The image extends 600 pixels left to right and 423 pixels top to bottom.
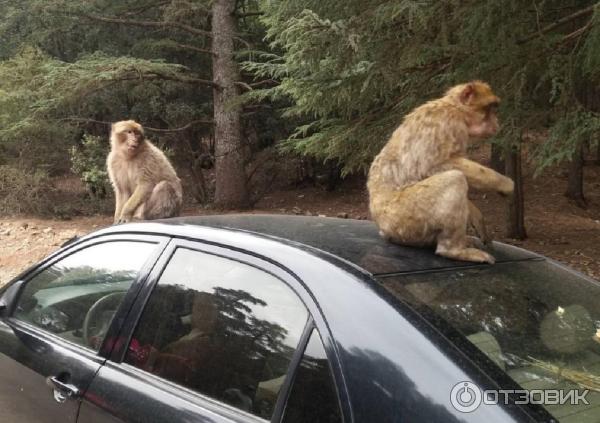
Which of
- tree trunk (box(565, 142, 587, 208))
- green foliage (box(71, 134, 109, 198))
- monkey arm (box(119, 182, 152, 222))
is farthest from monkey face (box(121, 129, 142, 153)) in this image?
tree trunk (box(565, 142, 587, 208))

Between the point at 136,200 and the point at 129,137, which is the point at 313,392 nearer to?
the point at 136,200

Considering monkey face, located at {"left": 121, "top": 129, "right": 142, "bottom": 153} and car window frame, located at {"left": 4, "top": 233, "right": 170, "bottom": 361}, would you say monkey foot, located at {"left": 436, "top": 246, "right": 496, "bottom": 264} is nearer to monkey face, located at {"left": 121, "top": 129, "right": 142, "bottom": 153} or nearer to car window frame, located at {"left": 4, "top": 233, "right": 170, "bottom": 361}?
car window frame, located at {"left": 4, "top": 233, "right": 170, "bottom": 361}

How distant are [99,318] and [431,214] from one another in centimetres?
181

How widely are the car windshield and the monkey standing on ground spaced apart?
30 cm

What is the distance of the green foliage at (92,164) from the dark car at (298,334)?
12.2m

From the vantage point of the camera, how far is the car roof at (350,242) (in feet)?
7.64

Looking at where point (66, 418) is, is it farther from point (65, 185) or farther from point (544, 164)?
point (65, 185)

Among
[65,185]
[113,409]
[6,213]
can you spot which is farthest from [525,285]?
[65,185]

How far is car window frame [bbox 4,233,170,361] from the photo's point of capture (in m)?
2.73

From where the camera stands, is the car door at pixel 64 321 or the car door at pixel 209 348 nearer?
the car door at pixel 209 348

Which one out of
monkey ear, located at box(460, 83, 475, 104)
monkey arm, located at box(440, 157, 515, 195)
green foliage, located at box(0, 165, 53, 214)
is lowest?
green foliage, located at box(0, 165, 53, 214)

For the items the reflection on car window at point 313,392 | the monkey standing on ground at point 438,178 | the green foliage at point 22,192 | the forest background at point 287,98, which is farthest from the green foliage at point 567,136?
the green foliage at point 22,192

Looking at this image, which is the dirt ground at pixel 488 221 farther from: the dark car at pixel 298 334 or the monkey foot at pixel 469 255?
the dark car at pixel 298 334

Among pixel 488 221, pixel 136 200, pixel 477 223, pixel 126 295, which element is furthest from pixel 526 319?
pixel 488 221
